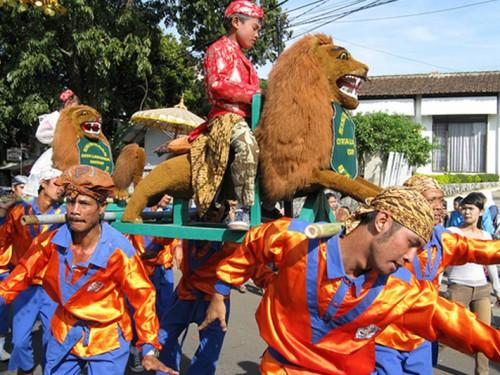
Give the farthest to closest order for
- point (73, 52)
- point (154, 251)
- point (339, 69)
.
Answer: point (73, 52)
point (154, 251)
point (339, 69)

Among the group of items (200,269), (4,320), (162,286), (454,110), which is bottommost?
(4,320)

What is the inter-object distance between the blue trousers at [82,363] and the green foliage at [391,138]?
52.3 ft

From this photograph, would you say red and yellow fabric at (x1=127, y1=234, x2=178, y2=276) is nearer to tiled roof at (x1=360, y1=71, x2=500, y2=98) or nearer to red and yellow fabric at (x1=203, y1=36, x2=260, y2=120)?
red and yellow fabric at (x1=203, y1=36, x2=260, y2=120)

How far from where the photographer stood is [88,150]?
15.1ft

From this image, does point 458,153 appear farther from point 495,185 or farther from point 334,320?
point 334,320

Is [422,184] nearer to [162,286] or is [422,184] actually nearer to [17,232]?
[162,286]

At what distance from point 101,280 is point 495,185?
936 inches

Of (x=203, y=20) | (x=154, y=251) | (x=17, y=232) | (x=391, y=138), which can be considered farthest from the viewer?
(x=391, y=138)

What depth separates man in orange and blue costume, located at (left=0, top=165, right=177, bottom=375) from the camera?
3041mm

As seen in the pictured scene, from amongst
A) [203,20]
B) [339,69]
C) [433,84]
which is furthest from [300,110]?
[433,84]

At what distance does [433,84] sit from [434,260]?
23747 millimetres

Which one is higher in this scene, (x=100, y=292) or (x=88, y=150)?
(x=88, y=150)

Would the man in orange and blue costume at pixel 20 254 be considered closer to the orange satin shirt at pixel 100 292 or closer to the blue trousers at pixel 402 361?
the orange satin shirt at pixel 100 292

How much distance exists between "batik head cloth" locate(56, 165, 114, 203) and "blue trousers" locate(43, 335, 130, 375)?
32.9 inches
